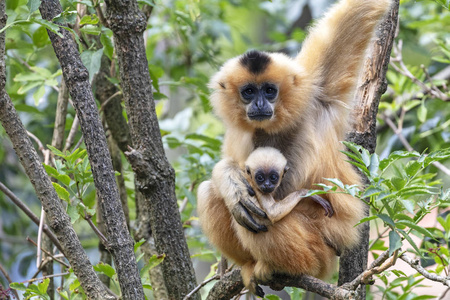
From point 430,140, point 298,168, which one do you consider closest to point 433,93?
point 430,140

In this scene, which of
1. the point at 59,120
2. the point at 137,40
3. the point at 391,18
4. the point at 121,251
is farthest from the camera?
the point at 59,120

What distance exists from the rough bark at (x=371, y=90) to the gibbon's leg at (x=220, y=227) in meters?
0.74

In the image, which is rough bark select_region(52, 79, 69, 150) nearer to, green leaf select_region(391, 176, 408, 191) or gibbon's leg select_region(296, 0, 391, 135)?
gibbon's leg select_region(296, 0, 391, 135)

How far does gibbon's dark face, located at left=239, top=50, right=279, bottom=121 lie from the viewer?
3.89 metres

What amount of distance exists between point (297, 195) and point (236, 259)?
2.41ft

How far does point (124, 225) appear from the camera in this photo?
3045mm

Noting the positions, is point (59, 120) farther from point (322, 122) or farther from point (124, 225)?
point (322, 122)

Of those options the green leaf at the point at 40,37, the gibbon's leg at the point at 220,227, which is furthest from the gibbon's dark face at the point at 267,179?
the green leaf at the point at 40,37

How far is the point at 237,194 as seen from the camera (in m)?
3.68

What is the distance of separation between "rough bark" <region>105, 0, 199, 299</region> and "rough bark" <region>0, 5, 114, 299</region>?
0.63 m

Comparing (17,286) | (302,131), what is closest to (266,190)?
(302,131)

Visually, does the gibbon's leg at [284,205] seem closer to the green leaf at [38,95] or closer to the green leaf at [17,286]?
the green leaf at [17,286]

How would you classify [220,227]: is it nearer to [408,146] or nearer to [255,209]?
[255,209]

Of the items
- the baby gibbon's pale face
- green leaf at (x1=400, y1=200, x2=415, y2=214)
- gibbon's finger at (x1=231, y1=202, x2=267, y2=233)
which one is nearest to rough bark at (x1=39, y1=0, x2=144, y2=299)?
gibbon's finger at (x1=231, y1=202, x2=267, y2=233)
